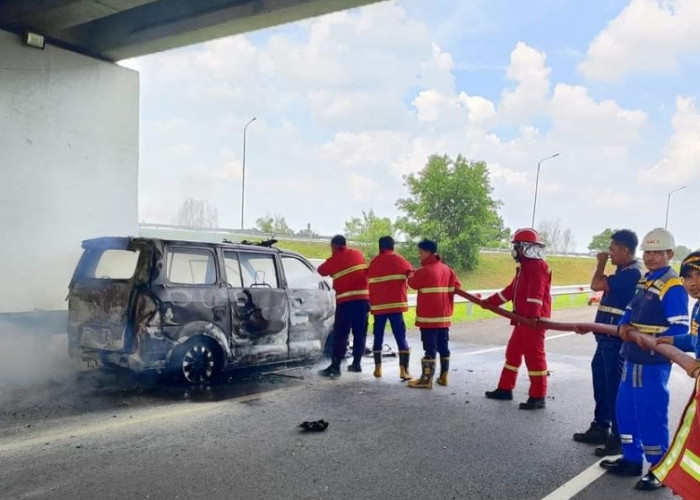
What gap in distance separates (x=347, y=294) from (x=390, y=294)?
59 cm

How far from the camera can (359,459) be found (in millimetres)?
4148

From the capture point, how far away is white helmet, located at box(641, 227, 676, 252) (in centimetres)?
389

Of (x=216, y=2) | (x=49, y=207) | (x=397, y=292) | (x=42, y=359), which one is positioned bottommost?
(x=42, y=359)

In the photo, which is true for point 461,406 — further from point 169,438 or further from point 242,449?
point 169,438

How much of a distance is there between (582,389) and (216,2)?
24.0 ft

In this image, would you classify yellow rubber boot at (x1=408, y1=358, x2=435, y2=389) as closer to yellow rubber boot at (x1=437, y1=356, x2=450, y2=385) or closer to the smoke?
yellow rubber boot at (x1=437, y1=356, x2=450, y2=385)

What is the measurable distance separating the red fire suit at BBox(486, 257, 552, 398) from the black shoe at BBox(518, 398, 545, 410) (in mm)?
45

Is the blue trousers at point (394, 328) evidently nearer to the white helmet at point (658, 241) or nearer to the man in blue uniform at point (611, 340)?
the man in blue uniform at point (611, 340)

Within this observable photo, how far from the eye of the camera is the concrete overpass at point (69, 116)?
7.86m

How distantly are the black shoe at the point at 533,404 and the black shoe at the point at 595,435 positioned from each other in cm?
97

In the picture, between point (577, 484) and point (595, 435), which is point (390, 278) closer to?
point (595, 435)

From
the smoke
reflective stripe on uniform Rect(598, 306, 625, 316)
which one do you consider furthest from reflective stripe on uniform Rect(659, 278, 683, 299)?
the smoke

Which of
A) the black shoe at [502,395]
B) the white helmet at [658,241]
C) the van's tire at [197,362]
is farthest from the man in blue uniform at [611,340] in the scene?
the van's tire at [197,362]

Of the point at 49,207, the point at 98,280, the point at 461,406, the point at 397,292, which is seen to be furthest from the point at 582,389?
the point at 49,207
